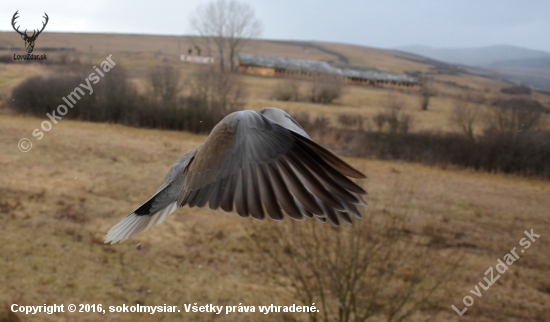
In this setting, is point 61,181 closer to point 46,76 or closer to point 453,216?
point 46,76

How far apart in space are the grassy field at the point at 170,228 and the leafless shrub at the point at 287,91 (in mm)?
1843

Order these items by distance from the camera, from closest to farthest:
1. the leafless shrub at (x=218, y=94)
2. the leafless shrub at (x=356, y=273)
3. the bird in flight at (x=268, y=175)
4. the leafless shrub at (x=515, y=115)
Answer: the bird in flight at (x=268, y=175) < the leafless shrub at (x=356, y=273) < the leafless shrub at (x=515, y=115) < the leafless shrub at (x=218, y=94)

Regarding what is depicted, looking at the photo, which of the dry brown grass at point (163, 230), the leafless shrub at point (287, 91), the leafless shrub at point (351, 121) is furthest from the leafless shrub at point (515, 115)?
the leafless shrub at point (287, 91)

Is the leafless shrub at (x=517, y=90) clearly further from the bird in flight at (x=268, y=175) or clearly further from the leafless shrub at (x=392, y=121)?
the bird in flight at (x=268, y=175)

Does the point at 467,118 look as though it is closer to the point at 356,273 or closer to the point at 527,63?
the point at 527,63

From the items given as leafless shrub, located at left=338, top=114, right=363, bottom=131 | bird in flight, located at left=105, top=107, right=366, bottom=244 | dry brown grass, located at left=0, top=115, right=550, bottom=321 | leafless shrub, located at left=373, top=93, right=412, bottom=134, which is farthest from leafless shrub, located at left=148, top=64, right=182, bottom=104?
bird in flight, located at left=105, top=107, right=366, bottom=244

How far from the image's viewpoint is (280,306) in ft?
27.7

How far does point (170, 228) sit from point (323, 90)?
16147 mm

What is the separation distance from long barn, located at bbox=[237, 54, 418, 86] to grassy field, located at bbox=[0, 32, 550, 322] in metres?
11.7

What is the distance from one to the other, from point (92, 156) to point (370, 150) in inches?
436

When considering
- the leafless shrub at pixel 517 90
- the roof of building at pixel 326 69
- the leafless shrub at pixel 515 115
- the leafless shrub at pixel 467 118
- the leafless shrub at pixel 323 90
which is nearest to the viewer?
the leafless shrub at pixel 517 90

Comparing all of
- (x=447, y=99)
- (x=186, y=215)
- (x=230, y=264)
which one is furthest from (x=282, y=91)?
(x=230, y=264)

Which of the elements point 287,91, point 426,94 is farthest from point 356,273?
point 426,94

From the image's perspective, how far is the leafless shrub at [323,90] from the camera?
25734mm
